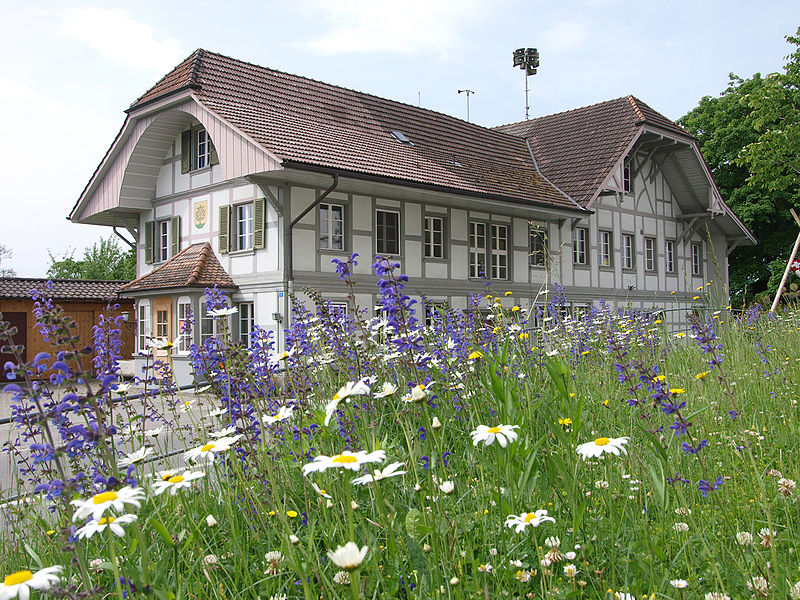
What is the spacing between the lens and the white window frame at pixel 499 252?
19.8 metres

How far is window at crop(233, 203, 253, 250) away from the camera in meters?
16.8

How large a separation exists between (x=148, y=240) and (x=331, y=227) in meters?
6.44

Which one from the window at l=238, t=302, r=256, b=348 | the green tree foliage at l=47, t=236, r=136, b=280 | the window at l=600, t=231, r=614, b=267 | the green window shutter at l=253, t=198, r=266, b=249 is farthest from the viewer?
the green tree foliage at l=47, t=236, r=136, b=280

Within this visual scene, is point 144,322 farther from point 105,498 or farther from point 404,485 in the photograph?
point 105,498

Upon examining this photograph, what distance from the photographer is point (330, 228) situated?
1644cm

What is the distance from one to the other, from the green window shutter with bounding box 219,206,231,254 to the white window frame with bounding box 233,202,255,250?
0.16 m

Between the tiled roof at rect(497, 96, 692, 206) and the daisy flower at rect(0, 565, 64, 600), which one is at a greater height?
the tiled roof at rect(497, 96, 692, 206)

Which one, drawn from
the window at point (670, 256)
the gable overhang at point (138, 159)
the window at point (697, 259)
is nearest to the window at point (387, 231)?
the gable overhang at point (138, 159)

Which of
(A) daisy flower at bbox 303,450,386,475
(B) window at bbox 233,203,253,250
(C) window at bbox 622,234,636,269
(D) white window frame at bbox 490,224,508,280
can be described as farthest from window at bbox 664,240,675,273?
(A) daisy flower at bbox 303,450,386,475

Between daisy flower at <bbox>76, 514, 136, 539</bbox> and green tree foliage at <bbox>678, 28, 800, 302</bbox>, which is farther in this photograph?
green tree foliage at <bbox>678, 28, 800, 302</bbox>

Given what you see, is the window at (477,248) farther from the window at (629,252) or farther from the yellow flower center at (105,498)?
the yellow flower center at (105,498)

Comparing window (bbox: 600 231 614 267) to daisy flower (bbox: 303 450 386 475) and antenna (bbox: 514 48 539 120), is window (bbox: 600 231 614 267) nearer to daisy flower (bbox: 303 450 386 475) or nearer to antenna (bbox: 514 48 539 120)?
antenna (bbox: 514 48 539 120)

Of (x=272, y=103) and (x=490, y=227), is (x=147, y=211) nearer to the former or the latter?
(x=272, y=103)

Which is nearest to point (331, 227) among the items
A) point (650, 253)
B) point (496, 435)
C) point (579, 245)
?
point (579, 245)
